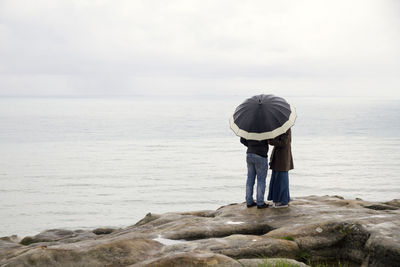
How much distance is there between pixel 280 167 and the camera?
10.8 metres

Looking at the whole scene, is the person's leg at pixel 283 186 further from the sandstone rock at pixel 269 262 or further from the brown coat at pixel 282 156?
the sandstone rock at pixel 269 262

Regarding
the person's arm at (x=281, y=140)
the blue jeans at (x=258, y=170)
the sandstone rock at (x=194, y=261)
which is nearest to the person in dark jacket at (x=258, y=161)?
the blue jeans at (x=258, y=170)

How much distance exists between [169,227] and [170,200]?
61.8ft

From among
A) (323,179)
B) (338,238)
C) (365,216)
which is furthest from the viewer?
(323,179)

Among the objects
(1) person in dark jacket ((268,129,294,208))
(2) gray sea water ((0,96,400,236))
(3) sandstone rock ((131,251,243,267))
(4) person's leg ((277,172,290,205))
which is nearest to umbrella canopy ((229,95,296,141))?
(1) person in dark jacket ((268,129,294,208))

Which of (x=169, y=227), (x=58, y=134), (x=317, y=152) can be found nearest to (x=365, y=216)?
(x=169, y=227)

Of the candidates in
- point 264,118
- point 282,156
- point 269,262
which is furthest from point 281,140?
point 269,262

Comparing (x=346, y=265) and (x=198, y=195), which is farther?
(x=198, y=195)

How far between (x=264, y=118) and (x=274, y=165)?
144 cm

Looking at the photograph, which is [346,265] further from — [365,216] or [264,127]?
[264,127]

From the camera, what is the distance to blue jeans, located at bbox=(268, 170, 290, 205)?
35.9 ft

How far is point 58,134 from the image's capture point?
77.3 metres

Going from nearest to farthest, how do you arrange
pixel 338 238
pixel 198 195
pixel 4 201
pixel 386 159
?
pixel 338 238 → pixel 4 201 → pixel 198 195 → pixel 386 159

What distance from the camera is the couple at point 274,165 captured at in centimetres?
1062
